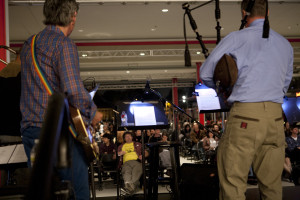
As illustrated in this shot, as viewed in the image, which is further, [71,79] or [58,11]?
[58,11]

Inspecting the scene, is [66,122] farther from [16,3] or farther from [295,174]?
[16,3]

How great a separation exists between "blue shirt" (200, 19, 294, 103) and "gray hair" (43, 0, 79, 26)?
883mm

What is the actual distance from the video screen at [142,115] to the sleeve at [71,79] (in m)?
1.98

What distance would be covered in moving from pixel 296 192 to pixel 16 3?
667cm

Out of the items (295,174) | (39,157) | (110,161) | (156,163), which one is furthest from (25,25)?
(39,157)

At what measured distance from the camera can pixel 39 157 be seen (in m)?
0.71

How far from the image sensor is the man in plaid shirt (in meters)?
1.57

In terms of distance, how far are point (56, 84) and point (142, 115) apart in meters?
2.05

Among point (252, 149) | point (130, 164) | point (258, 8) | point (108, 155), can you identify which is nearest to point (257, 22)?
point (258, 8)

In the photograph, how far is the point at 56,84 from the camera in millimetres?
1648

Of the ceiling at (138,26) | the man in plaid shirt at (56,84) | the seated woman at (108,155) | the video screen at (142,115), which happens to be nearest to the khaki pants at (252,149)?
the man in plaid shirt at (56,84)

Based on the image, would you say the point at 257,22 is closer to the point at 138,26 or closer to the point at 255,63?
the point at 255,63

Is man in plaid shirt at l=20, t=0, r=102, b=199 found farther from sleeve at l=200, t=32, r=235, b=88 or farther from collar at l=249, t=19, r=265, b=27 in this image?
collar at l=249, t=19, r=265, b=27

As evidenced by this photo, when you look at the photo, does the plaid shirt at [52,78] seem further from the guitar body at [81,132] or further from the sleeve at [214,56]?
the sleeve at [214,56]
